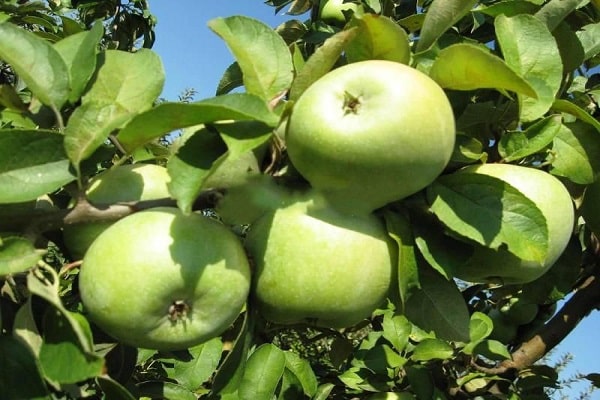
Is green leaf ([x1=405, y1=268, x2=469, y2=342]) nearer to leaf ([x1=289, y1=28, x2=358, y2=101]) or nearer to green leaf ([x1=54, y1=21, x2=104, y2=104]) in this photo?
leaf ([x1=289, y1=28, x2=358, y2=101])

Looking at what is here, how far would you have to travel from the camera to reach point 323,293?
2.53ft

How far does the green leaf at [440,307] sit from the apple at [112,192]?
Answer: 0.35 m

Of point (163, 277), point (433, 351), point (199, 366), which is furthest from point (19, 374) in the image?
point (433, 351)

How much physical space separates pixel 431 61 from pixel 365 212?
22 cm

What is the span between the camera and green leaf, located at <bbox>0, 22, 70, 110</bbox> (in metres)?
0.86

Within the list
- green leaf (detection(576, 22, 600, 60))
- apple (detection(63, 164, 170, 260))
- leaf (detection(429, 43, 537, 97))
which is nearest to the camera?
leaf (detection(429, 43, 537, 97))

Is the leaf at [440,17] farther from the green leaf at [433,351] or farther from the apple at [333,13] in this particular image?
the apple at [333,13]

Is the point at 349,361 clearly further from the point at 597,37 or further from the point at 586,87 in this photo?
the point at 597,37

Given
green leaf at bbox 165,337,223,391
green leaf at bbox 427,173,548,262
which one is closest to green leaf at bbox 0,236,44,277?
green leaf at bbox 427,173,548,262

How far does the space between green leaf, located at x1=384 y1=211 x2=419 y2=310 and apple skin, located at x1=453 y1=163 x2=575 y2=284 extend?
62mm

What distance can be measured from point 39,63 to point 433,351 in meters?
1.14

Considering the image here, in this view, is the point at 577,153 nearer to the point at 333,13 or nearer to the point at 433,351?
the point at 433,351

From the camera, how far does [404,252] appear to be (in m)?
0.79

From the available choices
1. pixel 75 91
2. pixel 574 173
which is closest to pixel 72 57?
pixel 75 91
